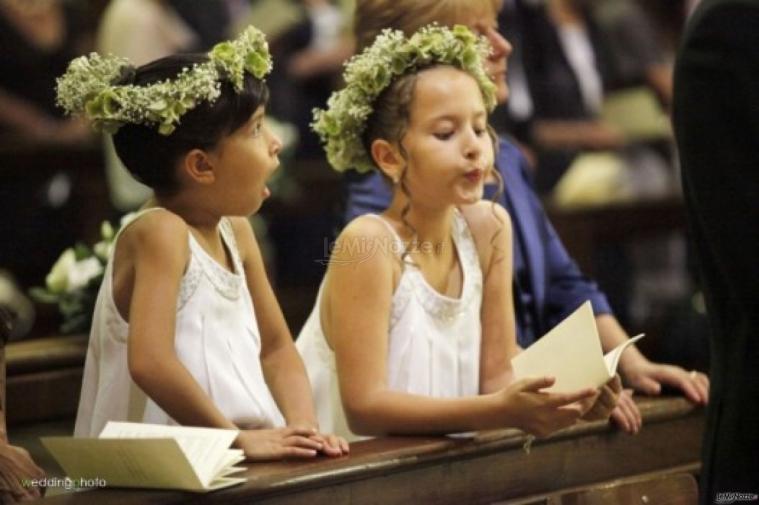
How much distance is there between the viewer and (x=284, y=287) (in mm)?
6301

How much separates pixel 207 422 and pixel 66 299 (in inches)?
60.7

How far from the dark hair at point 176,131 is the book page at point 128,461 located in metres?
0.65

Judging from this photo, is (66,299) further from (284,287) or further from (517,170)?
(284,287)

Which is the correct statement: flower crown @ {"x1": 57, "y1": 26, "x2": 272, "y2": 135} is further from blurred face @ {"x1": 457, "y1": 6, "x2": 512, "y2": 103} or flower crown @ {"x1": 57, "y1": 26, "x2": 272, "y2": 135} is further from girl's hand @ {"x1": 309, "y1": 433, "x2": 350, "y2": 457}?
blurred face @ {"x1": 457, "y1": 6, "x2": 512, "y2": 103}

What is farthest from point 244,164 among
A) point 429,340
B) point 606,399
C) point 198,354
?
point 606,399

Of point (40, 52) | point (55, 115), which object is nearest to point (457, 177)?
point (40, 52)

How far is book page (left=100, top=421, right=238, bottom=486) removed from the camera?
2.95 meters

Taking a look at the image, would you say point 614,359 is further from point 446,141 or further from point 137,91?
point 137,91

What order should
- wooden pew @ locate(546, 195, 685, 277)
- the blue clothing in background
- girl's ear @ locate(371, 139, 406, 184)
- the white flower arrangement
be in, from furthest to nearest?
wooden pew @ locate(546, 195, 685, 277), the white flower arrangement, the blue clothing in background, girl's ear @ locate(371, 139, 406, 184)

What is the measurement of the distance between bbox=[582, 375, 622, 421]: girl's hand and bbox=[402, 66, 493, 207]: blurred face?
Result: 1.85 feet

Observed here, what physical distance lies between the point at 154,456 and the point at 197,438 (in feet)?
0.41

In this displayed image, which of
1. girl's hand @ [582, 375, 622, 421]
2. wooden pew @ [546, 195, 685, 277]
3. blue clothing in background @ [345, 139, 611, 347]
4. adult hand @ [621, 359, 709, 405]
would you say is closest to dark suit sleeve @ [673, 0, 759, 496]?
girl's hand @ [582, 375, 622, 421]

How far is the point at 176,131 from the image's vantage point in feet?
11.1

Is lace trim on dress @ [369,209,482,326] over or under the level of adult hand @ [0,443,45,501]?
over
